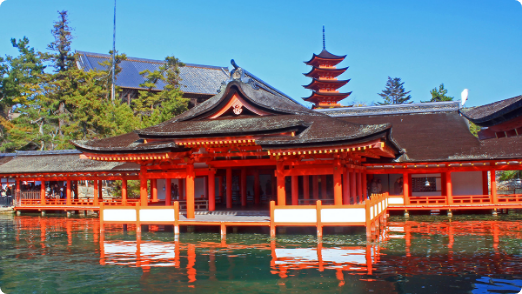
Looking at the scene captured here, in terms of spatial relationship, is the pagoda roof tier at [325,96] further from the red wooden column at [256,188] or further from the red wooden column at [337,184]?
the red wooden column at [337,184]

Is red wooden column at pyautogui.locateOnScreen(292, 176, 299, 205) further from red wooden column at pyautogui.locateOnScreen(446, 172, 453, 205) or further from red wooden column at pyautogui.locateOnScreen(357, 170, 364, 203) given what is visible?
red wooden column at pyautogui.locateOnScreen(446, 172, 453, 205)

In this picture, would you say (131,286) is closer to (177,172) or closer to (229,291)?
(229,291)

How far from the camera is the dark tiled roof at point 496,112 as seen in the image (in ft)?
95.1

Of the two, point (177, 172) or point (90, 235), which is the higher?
point (177, 172)

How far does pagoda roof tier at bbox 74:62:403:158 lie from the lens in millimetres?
18891

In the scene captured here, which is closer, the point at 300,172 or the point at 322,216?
the point at 322,216

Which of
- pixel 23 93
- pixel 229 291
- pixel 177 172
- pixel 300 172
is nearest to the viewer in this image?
pixel 229 291

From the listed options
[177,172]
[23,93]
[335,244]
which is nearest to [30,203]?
[177,172]

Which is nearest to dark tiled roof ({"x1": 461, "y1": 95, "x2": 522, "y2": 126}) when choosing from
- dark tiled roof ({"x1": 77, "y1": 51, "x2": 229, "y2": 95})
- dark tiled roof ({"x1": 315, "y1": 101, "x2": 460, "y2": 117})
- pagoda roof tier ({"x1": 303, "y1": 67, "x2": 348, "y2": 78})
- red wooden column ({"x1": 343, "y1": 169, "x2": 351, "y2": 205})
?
dark tiled roof ({"x1": 315, "y1": 101, "x2": 460, "y2": 117})

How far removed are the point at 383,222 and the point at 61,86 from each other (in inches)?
1363

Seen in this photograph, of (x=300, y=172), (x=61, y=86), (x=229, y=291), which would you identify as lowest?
(x=229, y=291)

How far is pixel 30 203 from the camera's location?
35938 mm

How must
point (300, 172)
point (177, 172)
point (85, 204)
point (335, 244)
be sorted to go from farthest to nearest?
point (85, 204), point (177, 172), point (300, 172), point (335, 244)

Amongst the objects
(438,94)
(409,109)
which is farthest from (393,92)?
(409,109)
